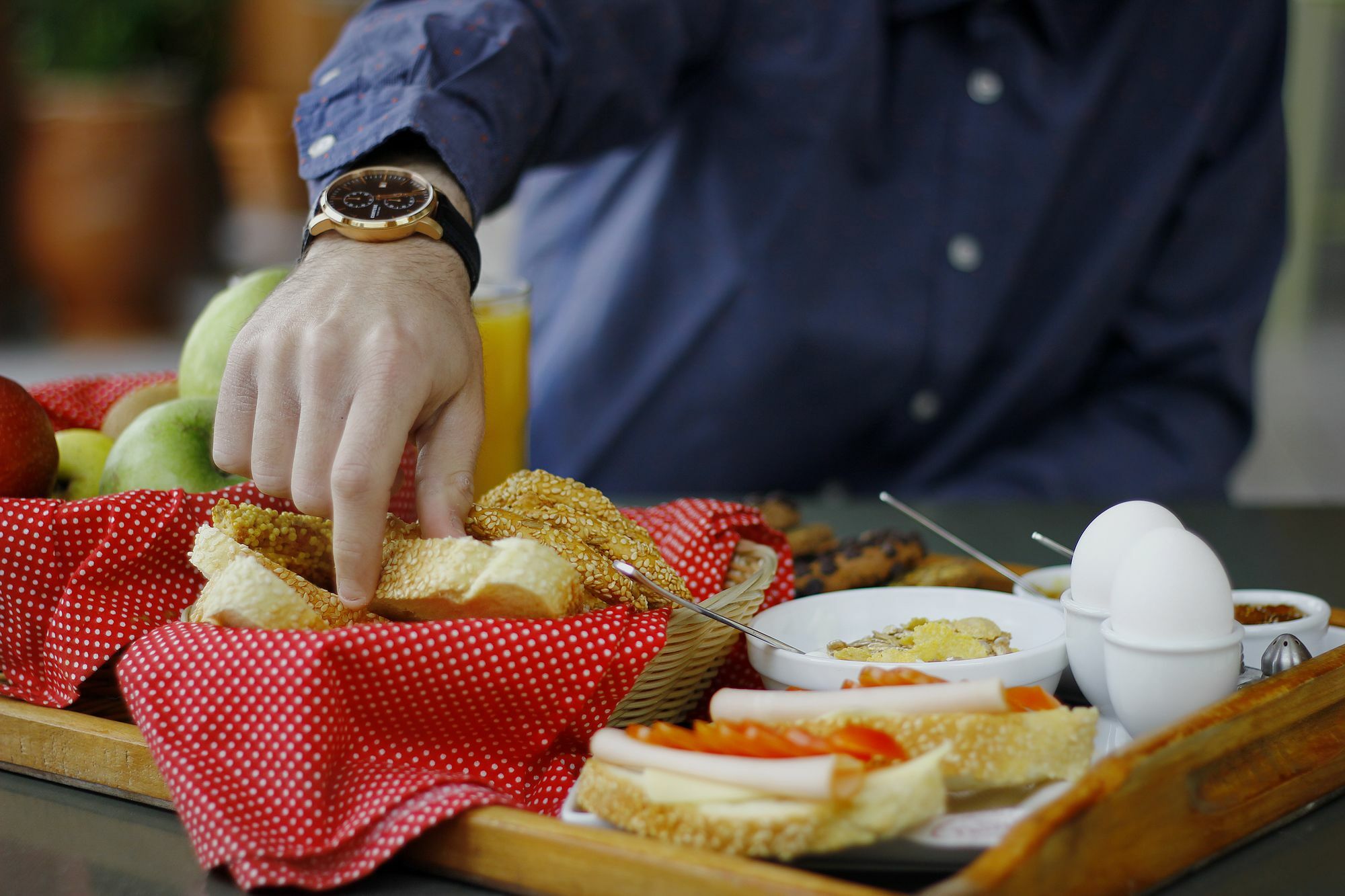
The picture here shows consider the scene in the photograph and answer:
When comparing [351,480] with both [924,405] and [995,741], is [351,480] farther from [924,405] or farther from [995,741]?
[924,405]

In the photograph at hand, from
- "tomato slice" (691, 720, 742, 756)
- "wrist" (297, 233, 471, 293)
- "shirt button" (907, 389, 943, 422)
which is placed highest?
"wrist" (297, 233, 471, 293)

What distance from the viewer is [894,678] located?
0.65 meters

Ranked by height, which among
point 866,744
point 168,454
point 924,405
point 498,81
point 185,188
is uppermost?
point 498,81

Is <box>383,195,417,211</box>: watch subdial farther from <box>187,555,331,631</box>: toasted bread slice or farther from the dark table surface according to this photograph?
the dark table surface

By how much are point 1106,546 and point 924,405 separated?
86 cm

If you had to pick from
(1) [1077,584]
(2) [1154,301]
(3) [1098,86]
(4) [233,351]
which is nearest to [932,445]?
(2) [1154,301]

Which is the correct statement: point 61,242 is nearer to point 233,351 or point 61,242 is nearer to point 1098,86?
point 1098,86

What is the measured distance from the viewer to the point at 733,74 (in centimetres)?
154

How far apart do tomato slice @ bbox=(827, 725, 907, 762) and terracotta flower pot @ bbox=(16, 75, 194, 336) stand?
4421mm

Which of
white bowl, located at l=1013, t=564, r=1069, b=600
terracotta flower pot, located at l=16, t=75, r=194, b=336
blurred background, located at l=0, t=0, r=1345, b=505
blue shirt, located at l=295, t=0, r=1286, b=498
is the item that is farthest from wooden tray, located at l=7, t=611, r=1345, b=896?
terracotta flower pot, located at l=16, t=75, r=194, b=336

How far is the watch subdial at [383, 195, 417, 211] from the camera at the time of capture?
34.9 inches

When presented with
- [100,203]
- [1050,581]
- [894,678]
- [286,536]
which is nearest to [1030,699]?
[894,678]

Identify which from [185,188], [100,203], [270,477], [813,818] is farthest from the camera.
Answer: [185,188]

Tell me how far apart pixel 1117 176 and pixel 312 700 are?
1.28 meters
